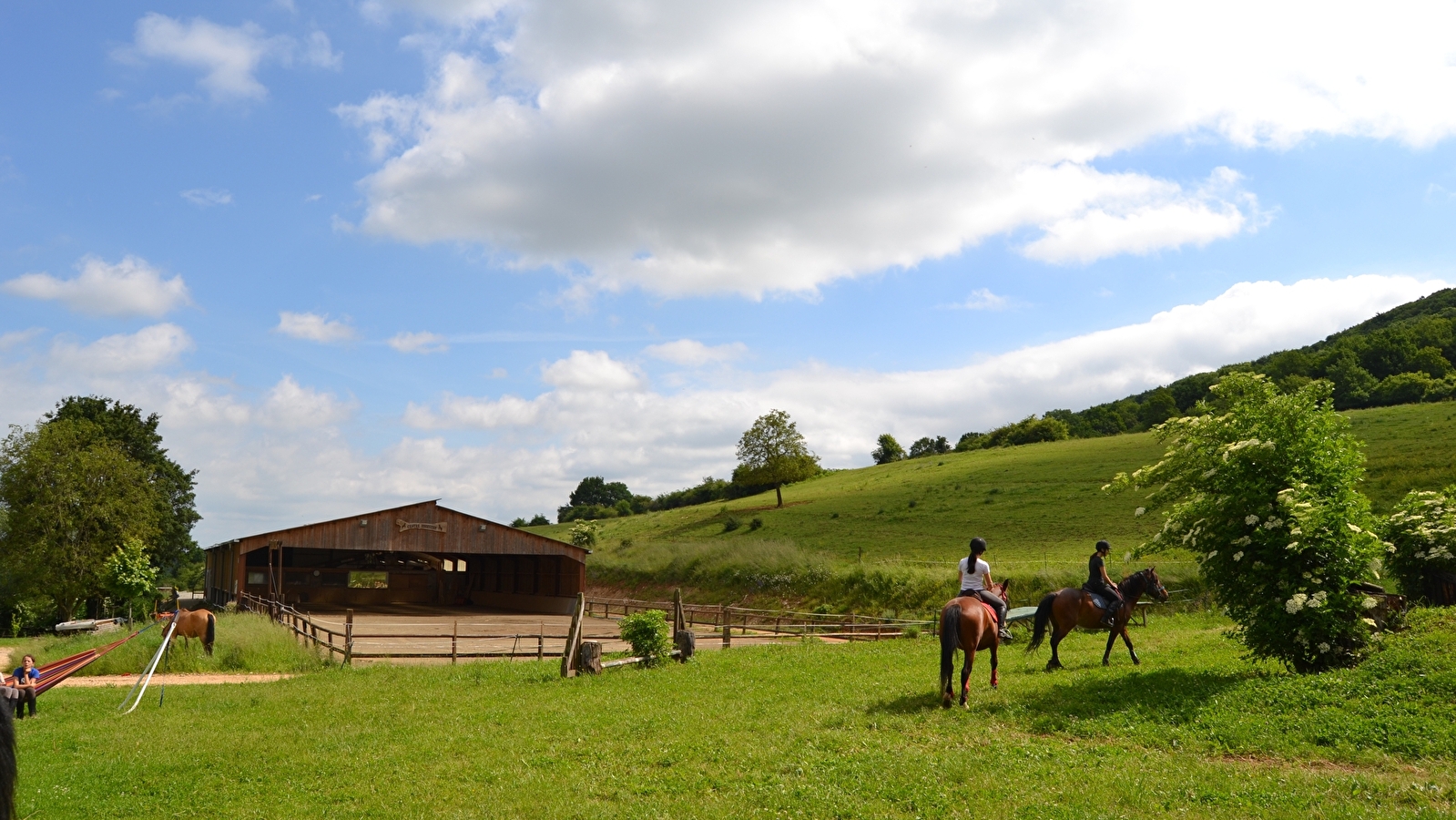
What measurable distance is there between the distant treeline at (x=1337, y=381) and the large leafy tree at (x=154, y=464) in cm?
6133

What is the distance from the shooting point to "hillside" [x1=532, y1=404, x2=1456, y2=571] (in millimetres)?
38438

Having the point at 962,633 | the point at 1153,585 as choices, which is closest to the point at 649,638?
the point at 962,633

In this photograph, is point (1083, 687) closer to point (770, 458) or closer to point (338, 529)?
point (338, 529)

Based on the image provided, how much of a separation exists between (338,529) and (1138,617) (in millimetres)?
28550

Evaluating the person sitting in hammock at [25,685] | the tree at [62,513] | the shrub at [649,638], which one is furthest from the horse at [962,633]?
the tree at [62,513]

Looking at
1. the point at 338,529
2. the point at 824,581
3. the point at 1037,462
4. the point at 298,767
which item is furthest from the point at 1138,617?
the point at 1037,462

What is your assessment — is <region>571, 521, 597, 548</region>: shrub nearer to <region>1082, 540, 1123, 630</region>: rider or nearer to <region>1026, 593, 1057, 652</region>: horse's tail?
<region>1026, 593, 1057, 652</region>: horse's tail

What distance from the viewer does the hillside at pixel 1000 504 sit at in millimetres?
38438

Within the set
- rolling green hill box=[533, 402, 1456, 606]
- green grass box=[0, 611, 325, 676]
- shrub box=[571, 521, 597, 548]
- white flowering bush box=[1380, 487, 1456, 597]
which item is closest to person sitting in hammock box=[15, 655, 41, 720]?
green grass box=[0, 611, 325, 676]

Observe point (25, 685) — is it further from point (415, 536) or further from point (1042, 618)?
point (415, 536)

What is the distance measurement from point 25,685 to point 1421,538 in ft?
74.0

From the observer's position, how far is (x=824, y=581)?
3638 centimetres

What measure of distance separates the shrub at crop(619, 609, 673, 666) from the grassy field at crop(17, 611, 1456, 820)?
2750 millimetres

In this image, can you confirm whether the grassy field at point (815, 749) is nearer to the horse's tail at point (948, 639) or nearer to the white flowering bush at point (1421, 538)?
the horse's tail at point (948, 639)
